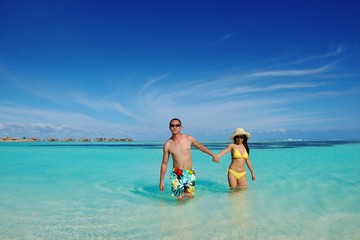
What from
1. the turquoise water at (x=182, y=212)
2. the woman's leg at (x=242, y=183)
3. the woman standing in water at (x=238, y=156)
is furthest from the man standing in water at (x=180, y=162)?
the woman's leg at (x=242, y=183)

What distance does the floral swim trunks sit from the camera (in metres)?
6.37

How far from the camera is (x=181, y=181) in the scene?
641cm

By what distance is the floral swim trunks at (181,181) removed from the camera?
251 inches

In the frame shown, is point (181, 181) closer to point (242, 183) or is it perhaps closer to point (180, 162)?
point (180, 162)

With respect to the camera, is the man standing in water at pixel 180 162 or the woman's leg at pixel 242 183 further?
the woman's leg at pixel 242 183

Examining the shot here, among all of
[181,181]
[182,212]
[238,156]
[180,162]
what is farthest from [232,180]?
[182,212]

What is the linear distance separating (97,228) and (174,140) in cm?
243

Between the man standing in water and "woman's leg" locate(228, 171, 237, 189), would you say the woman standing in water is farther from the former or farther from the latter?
the man standing in water

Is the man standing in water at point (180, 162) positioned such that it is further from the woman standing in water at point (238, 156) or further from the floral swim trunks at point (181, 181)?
the woman standing in water at point (238, 156)

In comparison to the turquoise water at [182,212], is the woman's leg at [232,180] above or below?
above

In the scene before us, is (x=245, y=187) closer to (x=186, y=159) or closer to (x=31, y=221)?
(x=186, y=159)

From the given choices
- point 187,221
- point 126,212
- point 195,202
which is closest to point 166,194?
point 195,202

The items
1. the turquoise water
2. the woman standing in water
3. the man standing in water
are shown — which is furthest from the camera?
the woman standing in water

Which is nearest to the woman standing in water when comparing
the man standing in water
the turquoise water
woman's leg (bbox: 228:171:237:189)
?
woman's leg (bbox: 228:171:237:189)
